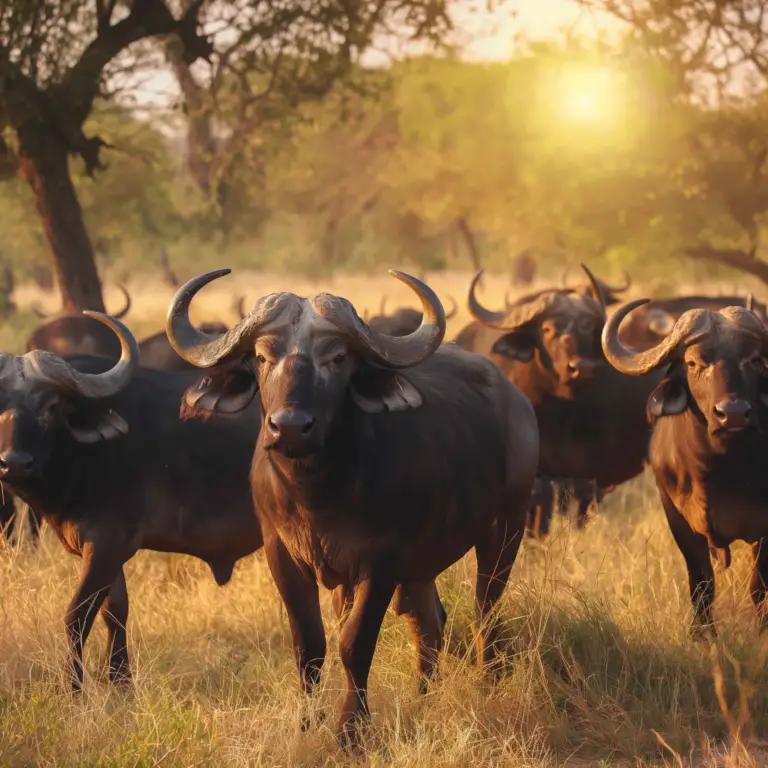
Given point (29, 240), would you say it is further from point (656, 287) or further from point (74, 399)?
point (74, 399)

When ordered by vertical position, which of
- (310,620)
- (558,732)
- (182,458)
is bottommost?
(558,732)

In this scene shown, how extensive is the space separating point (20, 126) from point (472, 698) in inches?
321

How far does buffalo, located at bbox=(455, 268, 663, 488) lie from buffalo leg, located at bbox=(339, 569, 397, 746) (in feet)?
13.4

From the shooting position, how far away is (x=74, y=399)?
228 inches

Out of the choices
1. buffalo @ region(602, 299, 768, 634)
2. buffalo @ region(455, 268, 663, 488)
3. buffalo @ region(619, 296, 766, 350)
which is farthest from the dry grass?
buffalo @ region(619, 296, 766, 350)

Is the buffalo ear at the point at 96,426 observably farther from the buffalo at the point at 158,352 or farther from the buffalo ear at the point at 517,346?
the buffalo ear at the point at 517,346

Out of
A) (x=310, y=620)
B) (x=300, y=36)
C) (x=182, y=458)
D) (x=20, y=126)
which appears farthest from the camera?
(x=300, y=36)

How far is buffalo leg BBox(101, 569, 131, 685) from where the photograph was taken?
599 cm

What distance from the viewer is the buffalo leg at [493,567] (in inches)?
229

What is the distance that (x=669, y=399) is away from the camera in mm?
6145

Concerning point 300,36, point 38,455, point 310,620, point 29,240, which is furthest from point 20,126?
point 29,240

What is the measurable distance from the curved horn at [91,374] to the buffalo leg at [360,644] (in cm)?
161

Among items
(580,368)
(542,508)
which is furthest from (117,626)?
(542,508)

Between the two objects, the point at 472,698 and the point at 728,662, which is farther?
the point at 728,662
